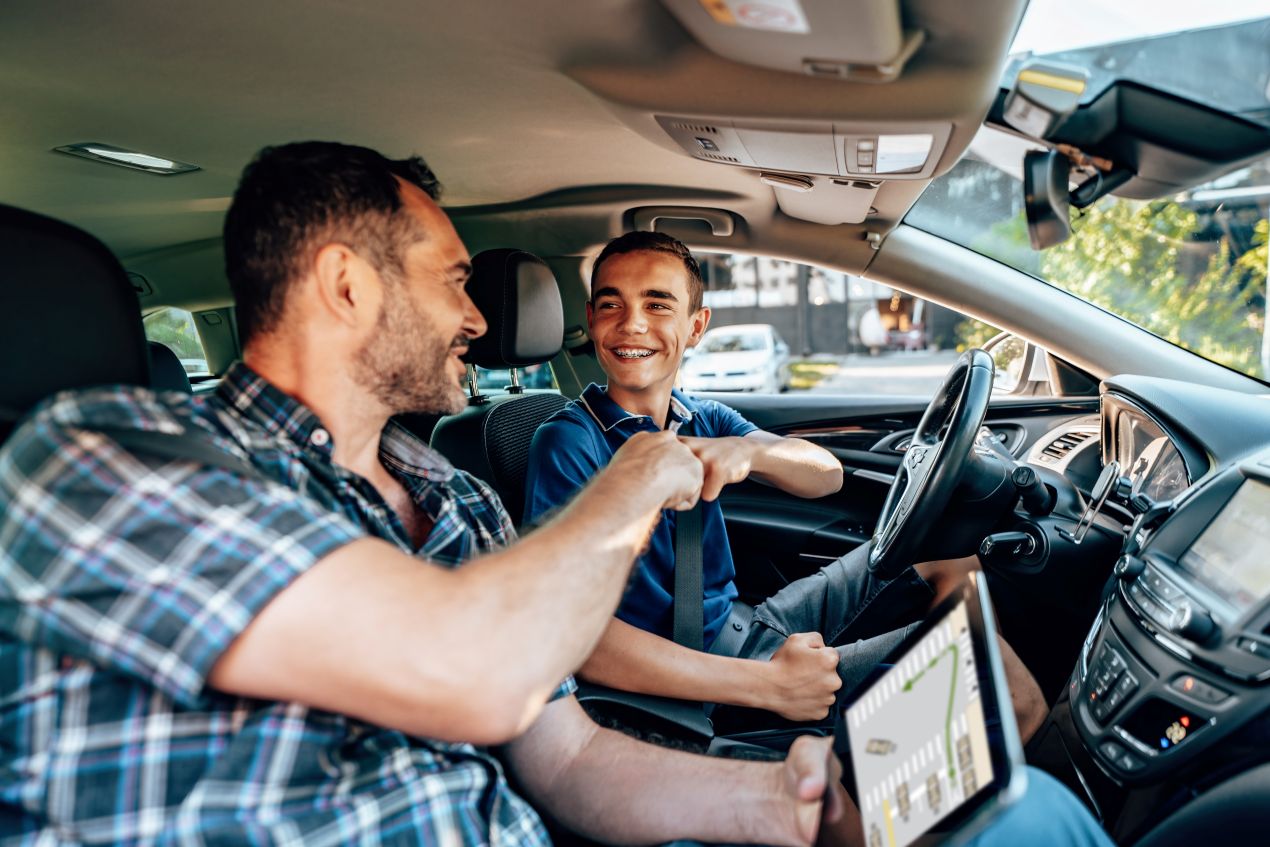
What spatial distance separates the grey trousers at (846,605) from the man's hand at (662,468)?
798 mm

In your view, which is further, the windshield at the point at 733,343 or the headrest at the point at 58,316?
the windshield at the point at 733,343

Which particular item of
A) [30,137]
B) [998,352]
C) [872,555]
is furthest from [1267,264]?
[30,137]

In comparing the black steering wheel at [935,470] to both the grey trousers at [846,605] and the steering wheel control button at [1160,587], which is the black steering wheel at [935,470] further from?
the steering wheel control button at [1160,587]

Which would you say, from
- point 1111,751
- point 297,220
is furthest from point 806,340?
point 297,220

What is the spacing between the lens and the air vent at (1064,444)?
2.54 m

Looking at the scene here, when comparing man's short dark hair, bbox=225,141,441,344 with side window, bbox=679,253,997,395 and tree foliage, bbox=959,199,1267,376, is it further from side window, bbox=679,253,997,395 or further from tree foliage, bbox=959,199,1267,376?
side window, bbox=679,253,997,395

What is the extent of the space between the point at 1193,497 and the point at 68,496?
5.64 ft

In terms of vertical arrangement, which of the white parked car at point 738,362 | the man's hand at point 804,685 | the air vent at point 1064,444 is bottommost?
the white parked car at point 738,362

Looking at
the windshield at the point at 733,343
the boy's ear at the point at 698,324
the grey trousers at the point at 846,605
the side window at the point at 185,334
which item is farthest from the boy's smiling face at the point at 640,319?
the windshield at the point at 733,343

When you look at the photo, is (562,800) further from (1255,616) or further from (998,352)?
(998,352)

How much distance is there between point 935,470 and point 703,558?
578mm

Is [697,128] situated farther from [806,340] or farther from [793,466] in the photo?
[806,340]

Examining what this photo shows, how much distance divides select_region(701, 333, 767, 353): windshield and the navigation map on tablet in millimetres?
11048

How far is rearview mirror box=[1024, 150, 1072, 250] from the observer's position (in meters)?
1.31
